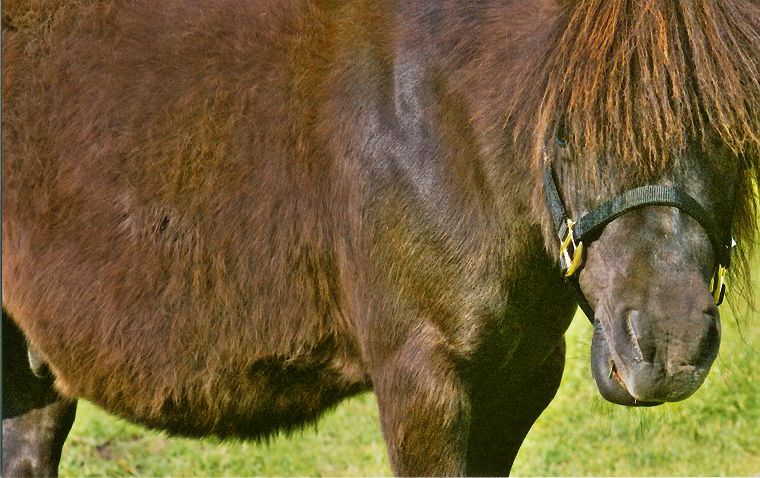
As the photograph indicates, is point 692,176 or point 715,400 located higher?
point 692,176

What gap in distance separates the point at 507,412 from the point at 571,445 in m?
2.04

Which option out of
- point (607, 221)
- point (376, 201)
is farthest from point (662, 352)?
point (376, 201)

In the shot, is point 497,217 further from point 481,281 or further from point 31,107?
point 31,107

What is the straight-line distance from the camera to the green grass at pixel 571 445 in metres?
4.78

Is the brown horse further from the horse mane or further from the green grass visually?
the green grass

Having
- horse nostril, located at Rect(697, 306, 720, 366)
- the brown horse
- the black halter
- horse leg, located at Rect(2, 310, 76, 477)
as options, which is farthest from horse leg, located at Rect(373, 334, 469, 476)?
horse leg, located at Rect(2, 310, 76, 477)

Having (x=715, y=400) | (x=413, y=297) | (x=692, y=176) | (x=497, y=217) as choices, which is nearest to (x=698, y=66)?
(x=692, y=176)

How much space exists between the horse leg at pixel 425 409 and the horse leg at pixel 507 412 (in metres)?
0.28

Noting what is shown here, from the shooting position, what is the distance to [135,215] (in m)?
3.00

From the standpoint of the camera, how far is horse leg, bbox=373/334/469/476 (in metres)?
2.62

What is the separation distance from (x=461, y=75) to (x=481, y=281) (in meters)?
0.52

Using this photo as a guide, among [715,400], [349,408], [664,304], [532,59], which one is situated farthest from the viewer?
[349,408]

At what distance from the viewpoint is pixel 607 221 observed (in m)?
2.34

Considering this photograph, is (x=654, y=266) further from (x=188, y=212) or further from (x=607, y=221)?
(x=188, y=212)
